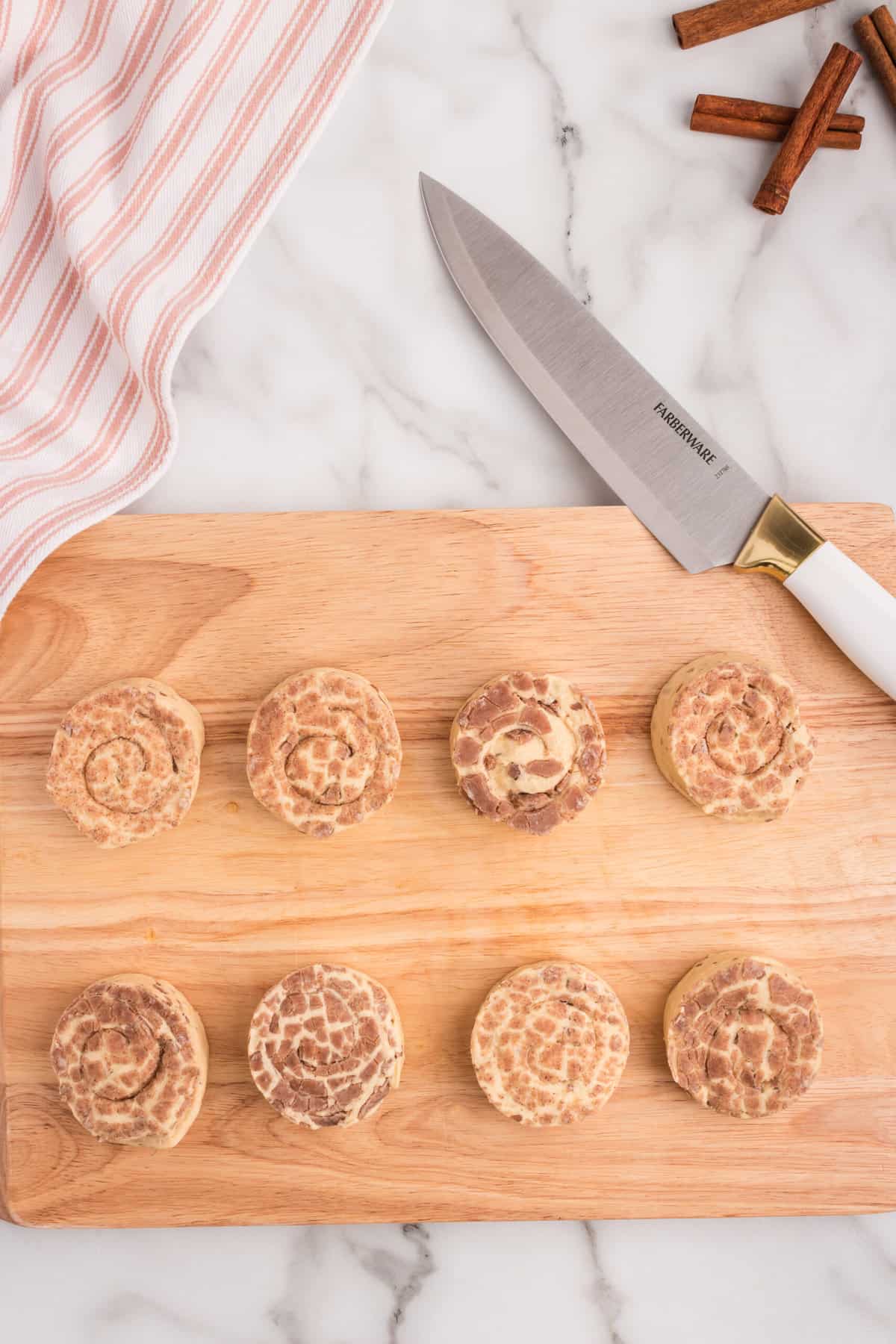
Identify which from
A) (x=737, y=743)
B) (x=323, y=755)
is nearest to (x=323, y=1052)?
(x=323, y=755)

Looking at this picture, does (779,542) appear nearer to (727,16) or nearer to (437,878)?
(437,878)

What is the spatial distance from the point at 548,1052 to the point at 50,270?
2034 millimetres

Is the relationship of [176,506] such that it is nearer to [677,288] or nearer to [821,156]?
[677,288]

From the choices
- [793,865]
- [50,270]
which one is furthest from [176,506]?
[793,865]

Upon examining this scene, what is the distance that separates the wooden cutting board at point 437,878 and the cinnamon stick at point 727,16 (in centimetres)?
119

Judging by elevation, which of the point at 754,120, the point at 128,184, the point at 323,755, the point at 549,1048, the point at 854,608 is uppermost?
the point at 754,120

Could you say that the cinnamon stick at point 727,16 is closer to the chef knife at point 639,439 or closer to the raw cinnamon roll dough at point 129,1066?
the chef knife at point 639,439

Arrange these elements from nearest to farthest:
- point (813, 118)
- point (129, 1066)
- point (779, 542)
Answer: point (129, 1066) < point (779, 542) < point (813, 118)

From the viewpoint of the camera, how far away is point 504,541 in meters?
2.30

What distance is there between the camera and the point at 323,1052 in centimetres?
213

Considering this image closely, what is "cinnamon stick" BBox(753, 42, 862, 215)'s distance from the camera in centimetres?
241

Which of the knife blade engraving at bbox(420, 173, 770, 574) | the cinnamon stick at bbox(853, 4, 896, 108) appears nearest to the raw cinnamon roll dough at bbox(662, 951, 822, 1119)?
the knife blade engraving at bbox(420, 173, 770, 574)

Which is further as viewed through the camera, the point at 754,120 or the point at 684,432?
the point at 754,120

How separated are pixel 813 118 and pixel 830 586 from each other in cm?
113
